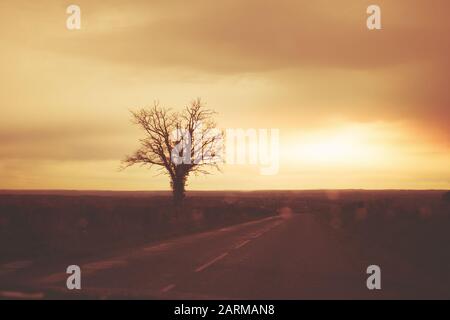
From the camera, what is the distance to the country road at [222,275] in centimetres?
1035

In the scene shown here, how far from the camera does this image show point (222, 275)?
13.1m

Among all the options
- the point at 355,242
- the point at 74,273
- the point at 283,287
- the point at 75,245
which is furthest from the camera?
the point at 355,242

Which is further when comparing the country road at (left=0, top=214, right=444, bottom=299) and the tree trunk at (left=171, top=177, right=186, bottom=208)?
the tree trunk at (left=171, top=177, right=186, bottom=208)

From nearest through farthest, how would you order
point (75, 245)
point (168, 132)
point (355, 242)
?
1. point (75, 245)
2. point (355, 242)
3. point (168, 132)

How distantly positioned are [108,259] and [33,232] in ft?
23.0

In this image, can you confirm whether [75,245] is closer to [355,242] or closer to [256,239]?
[256,239]

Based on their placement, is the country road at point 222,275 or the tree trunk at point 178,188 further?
the tree trunk at point 178,188

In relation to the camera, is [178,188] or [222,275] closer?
[222,275]

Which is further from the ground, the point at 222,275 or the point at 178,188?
the point at 178,188

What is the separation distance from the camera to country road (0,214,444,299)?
10352mm

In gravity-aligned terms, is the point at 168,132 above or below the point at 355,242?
above

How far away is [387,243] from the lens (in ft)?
70.6
